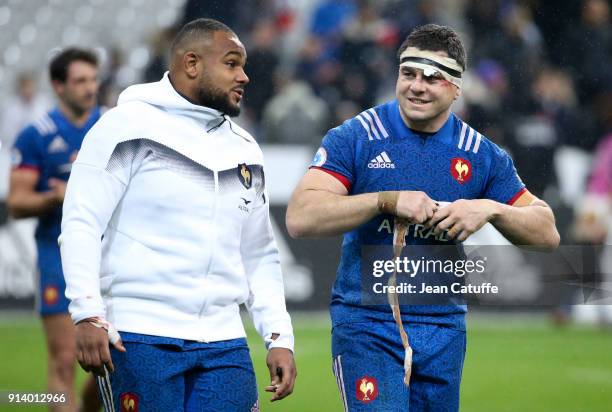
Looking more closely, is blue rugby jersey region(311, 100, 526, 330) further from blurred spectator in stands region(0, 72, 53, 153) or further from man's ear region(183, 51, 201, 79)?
blurred spectator in stands region(0, 72, 53, 153)

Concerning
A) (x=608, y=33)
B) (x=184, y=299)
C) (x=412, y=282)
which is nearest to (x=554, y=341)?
(x=608, y=33)

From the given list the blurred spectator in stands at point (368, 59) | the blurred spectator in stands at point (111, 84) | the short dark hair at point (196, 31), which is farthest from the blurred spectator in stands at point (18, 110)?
the short dark hair at point (196, 31)

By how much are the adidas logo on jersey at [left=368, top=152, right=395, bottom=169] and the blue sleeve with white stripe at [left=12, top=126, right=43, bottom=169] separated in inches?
96.7

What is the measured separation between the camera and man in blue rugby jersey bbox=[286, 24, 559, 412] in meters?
3.42

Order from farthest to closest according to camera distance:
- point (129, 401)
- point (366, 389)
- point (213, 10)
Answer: point (213, 10) → point (366, 389) → point (129, 401)

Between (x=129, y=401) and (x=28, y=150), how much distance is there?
8.47 ft

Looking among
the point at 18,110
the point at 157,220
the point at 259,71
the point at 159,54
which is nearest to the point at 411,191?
the point at 157,220

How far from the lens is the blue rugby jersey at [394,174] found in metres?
3.51

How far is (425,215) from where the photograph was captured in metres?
3.26

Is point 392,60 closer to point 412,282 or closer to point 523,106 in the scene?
point 523,106

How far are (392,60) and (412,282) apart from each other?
16.7ft

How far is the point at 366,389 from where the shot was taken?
3428 millimetres

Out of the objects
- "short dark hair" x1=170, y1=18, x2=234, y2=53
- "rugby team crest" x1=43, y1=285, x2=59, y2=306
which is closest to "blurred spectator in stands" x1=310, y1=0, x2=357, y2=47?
"rugby team crest" x1=43, y1=285, x2=59, y2=306

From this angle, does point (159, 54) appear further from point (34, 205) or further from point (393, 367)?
point (393, 367)
